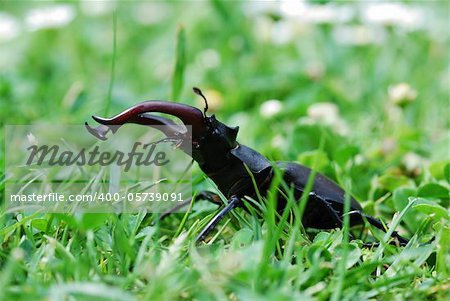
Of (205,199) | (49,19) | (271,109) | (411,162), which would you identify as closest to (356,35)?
(271,109)

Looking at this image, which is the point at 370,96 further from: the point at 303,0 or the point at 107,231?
the point at 107,231

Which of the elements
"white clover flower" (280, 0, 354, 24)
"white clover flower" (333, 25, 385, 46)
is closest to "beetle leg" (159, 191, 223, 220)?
"white clover flower" (280, 0, 354, 24)

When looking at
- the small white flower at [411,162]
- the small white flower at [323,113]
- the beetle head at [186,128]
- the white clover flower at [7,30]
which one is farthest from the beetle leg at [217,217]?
the white clover flower at [7,30]

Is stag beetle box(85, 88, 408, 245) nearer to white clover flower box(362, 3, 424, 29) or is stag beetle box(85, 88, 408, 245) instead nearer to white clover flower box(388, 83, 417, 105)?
white clover flower box(388, 83, 417, 105)

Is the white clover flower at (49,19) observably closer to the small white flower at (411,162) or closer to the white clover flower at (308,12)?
the white clover flower at (308,12)

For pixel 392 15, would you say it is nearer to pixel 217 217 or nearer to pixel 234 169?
pixel 234 169

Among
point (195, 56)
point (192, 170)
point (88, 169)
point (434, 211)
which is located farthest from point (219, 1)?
point (434, 211)

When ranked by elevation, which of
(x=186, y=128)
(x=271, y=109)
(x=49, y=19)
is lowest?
(x=271, y=109)
